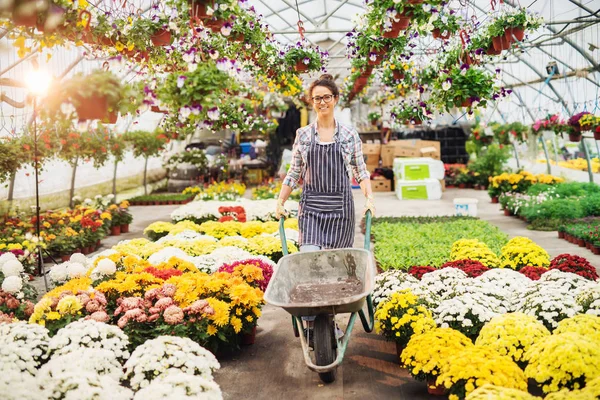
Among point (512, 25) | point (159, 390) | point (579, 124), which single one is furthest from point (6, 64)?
point (579, 124)

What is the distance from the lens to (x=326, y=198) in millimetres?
4125

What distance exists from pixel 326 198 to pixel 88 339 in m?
1.82

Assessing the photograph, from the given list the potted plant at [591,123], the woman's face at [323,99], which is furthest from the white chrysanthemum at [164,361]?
the potted plant at [591,123]

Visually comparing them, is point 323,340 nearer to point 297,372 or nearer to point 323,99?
point 297,372

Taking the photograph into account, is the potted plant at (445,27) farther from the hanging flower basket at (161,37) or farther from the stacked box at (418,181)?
the stacked box at (418,181)

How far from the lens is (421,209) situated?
40.5 feet

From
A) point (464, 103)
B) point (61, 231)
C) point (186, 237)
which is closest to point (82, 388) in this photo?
point (464, 103)

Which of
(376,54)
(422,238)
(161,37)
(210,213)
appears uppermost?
(376,54)

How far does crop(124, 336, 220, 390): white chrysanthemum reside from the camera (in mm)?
2873

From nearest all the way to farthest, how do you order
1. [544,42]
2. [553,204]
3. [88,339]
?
[88,339] < [553,204] < [544,42]

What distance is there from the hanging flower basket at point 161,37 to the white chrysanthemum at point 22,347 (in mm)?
2376

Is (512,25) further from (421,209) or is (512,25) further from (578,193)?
(421,209)

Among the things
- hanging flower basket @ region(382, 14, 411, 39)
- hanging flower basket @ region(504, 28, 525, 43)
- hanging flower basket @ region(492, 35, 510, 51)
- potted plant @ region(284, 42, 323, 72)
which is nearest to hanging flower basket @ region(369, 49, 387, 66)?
potted plant @ region(284, 42, 323, 72)

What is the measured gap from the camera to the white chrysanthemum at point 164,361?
2873 mm
